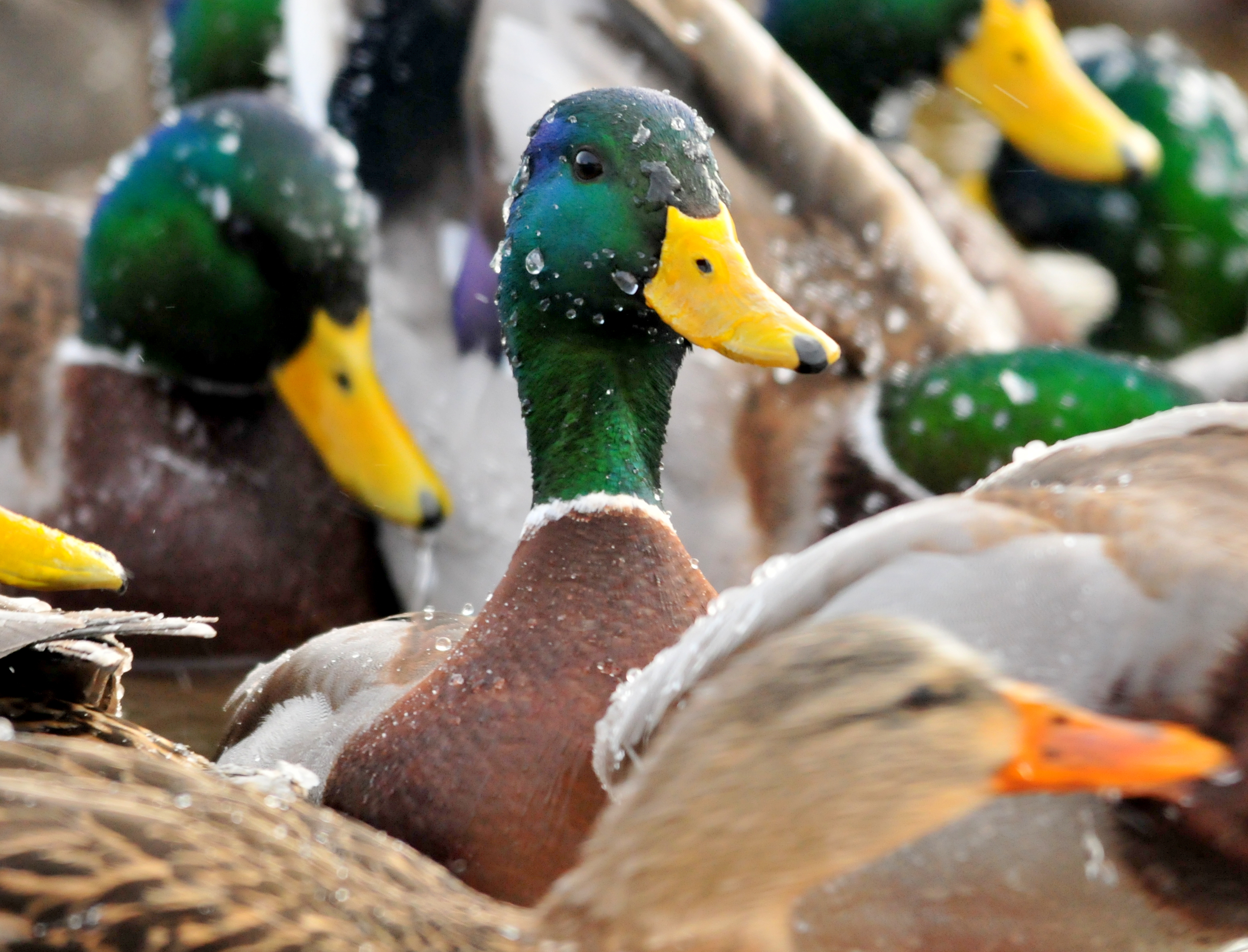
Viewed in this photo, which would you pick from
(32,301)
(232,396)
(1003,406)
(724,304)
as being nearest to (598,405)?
(724,304)

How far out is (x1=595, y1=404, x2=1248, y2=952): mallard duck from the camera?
1.66 metres

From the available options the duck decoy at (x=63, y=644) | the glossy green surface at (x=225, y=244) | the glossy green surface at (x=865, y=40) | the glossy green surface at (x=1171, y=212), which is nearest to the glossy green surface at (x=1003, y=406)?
the glossy green surface at (x=225, y=244)

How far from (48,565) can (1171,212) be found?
4.26 m

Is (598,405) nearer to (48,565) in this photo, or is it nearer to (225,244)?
(48,565)

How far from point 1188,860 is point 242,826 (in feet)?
2.95

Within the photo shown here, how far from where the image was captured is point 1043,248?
6.37 meters

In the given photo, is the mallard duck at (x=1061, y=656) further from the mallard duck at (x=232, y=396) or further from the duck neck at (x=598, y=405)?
the mallard duck at (x=232, y=396)

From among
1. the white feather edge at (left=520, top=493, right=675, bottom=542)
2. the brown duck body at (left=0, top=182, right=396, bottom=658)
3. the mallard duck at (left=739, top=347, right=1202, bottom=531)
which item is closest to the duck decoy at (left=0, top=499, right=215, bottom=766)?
the white feather edge at (left=520, top=493, right=675, bottom=542)

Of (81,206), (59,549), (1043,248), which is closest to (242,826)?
(59,549)

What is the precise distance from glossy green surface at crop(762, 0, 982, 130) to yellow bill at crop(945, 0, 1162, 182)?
2.7 inches

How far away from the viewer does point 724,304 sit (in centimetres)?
237

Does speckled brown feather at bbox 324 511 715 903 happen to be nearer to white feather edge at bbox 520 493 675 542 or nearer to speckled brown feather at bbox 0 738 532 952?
white feather edge at bbox 520 493 675 542

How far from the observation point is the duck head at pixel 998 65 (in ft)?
15.6

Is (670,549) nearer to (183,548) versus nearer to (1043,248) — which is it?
(183,548)
